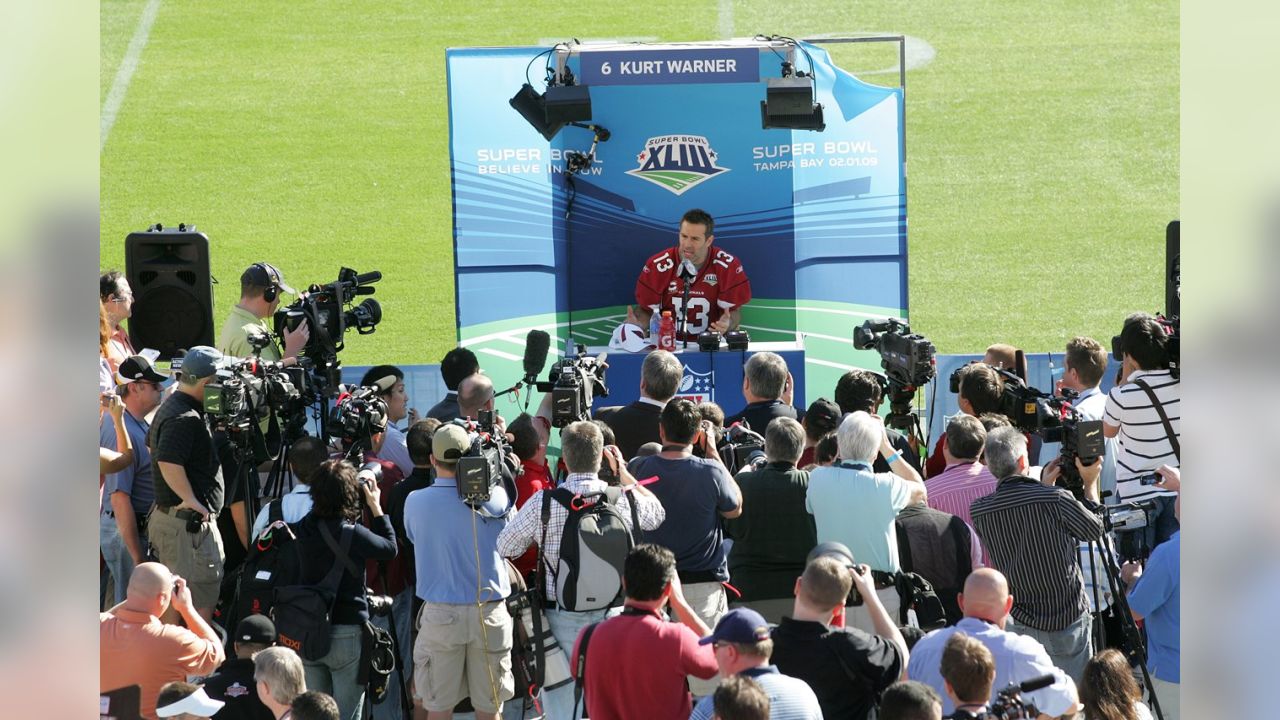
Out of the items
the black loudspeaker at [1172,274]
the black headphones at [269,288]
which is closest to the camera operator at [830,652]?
the black headphones at [269,288]

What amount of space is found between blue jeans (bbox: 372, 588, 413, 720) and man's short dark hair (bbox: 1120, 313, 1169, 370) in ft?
10.4

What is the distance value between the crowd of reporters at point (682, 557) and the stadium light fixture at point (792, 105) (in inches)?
108

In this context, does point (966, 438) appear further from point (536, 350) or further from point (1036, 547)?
point (536, 350)

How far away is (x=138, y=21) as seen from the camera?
21.5m

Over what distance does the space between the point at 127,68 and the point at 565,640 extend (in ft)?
57.8

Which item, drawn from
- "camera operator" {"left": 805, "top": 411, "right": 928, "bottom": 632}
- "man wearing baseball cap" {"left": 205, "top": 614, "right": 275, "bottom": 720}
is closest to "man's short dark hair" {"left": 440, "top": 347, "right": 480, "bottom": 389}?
"camera operator" {"left": 805, "top": 411, "right": 928, "bottom": 632}

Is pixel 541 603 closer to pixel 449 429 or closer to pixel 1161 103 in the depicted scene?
pixel 449 429

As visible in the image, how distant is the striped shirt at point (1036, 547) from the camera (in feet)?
16.1

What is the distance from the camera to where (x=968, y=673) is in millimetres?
3705

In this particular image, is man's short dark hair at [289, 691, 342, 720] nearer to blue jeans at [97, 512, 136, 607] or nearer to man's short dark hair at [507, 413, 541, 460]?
man's short dark hair at [507, 413, 541, 460]

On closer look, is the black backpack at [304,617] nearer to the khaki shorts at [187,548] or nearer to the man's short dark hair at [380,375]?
the khaki shorts at [187,548]

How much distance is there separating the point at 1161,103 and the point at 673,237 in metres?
11.5
